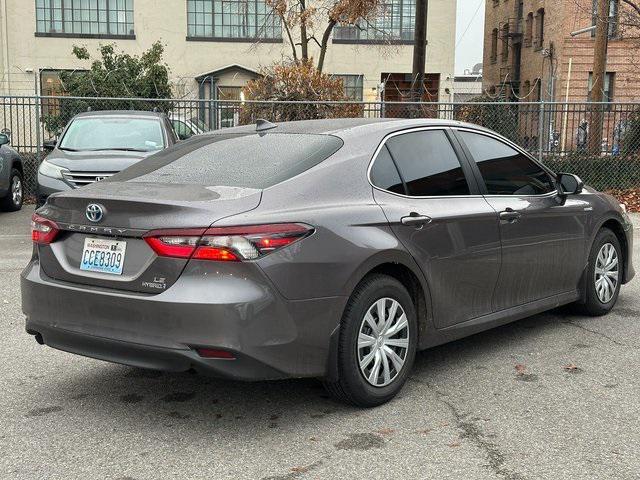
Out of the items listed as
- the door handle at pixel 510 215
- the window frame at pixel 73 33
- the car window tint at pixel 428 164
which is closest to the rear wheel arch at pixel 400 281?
the car window tint at pixel 428 164

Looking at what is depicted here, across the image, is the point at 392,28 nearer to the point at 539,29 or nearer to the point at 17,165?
the point at 539,29

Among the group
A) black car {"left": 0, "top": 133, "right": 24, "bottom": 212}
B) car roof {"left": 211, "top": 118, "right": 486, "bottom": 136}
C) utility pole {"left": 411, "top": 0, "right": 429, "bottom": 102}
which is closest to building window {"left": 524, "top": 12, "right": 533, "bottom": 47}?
utility pole {"left": 411, "top": 0, "right": 429, "bottom": 102}

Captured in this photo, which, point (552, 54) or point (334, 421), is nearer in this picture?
point (334, 421)

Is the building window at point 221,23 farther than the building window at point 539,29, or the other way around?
the building window at point 539,29

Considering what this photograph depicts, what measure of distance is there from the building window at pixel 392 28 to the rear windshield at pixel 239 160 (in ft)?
101

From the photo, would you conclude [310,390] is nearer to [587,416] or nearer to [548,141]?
[587,416]

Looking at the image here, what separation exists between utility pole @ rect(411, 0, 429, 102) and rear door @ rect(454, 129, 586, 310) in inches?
480

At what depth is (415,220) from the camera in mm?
4551

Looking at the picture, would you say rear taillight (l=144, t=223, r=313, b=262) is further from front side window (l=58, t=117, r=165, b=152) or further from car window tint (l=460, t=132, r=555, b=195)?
front side window (l=58, t=117, r=165, b=152)

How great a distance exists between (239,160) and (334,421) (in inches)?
60.5

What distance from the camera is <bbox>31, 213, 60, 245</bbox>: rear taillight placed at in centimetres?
431

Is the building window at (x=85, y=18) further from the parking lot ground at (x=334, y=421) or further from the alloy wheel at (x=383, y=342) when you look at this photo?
the alloy wheel at (x=383, y=342)

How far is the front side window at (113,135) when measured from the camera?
11461 millimetres

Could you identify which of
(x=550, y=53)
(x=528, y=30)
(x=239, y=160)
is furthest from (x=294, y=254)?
(x=528, y=30)
